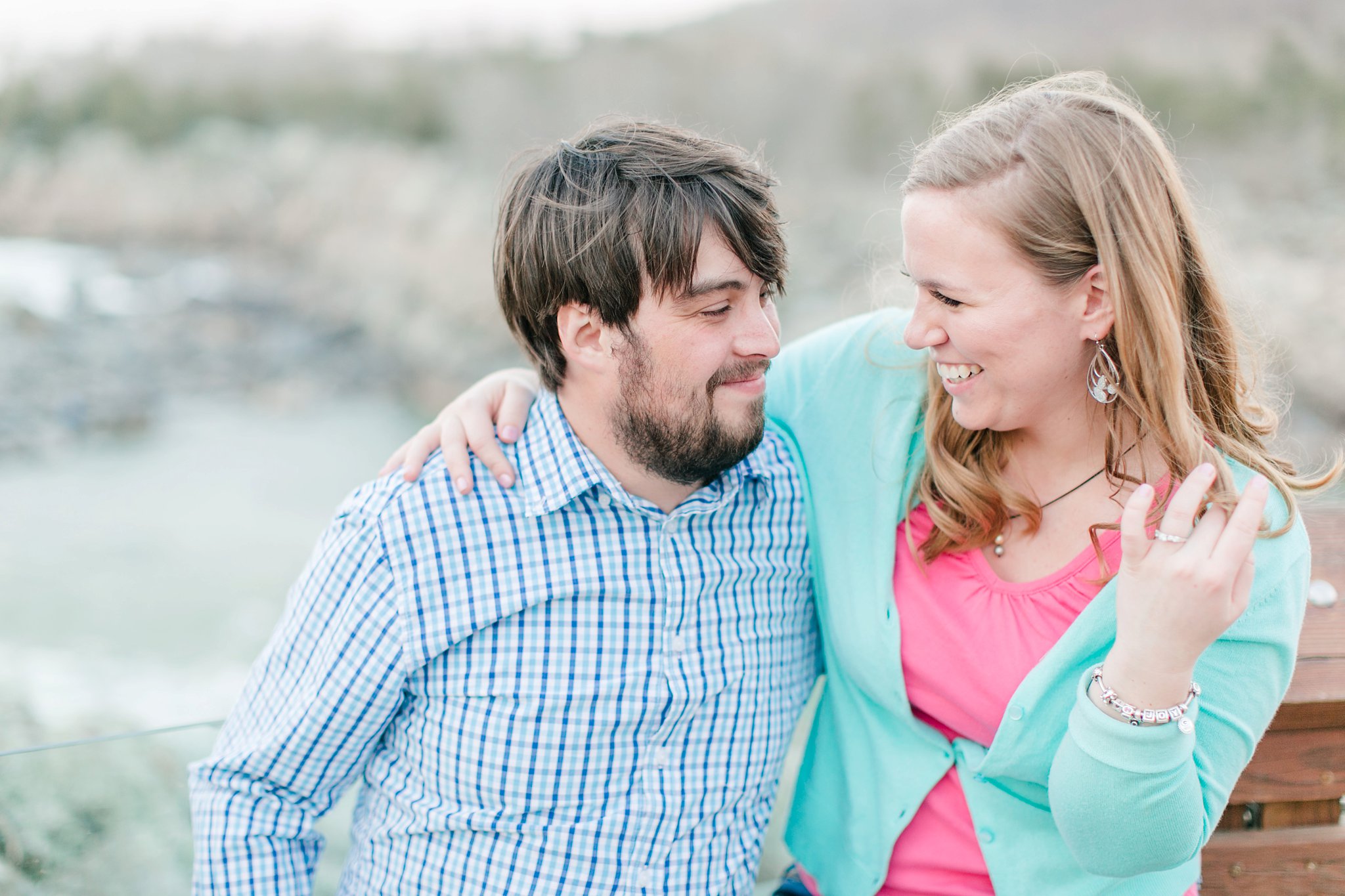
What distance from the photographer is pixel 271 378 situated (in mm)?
10148

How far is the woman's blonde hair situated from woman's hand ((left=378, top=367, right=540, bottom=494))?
0.62 m

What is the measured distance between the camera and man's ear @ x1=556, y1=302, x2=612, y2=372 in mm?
1461

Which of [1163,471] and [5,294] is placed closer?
[1163,471]

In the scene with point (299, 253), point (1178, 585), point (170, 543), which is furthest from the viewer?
point (299, 253)

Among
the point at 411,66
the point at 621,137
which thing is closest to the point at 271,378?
the point at 411,66

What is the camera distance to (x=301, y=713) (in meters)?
1.37

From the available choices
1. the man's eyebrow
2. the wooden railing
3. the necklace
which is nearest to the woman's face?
the necklace

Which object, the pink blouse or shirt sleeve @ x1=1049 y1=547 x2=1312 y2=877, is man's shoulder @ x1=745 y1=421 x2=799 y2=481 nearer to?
the pink blouse

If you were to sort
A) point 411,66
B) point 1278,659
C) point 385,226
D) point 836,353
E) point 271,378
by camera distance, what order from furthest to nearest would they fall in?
point 411,66 < point 385,226 < point 271,378 < point 836,353 < point 1278,659

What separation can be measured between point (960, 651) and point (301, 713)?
0.85m

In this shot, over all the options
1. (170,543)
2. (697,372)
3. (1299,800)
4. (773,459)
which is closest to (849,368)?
(773,459)

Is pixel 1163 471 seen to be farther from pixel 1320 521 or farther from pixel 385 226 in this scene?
pixel 385 226

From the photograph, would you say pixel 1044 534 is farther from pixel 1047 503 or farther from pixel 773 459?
pixel 773 459

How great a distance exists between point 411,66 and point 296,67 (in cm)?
223
